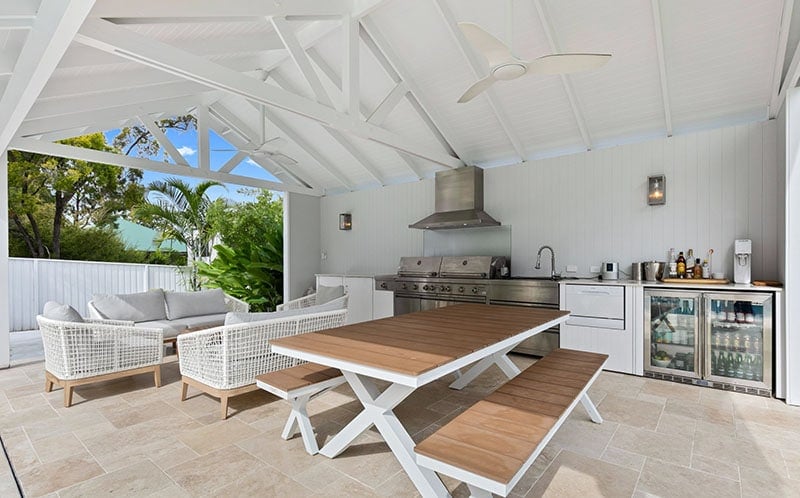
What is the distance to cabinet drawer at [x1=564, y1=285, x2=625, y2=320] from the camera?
433 centimetres

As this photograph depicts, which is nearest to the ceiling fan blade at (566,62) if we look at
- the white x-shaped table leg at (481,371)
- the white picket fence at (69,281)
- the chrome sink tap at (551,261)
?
the white x-shaped table leg at (481,371)

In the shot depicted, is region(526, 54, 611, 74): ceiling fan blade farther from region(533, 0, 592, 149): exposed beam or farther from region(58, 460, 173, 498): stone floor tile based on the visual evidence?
region(58, 460, 173, 498): stone floor tile

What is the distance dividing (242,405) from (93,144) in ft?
31.9

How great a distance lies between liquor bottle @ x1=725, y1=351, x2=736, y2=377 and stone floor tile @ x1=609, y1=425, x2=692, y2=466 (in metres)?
1.52

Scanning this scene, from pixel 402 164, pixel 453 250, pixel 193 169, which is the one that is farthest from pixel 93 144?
pixel 453 250

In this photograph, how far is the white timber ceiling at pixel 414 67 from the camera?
2.94 m

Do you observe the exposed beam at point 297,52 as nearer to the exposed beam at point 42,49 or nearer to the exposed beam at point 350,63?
the exposed beam at point 350,63

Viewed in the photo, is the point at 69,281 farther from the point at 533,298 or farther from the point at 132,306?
the point at 533,298

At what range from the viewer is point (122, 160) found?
5.51 m

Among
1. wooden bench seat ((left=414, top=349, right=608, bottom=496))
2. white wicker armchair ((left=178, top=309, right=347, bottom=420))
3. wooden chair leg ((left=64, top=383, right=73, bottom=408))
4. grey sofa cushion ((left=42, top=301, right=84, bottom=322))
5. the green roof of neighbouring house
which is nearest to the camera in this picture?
wooden bench seat ((left=414, top=349, right=608, bottom=496))

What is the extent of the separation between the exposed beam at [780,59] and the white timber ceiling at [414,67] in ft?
0.05

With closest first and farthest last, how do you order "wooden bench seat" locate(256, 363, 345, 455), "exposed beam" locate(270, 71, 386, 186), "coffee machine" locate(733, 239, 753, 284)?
1. "wooden bench seat" locate(256, 363, 345, 455)
2. "coffee machine" locate(733, 239, 753, 284)
3. "exposed beam" locate(270, 71, 386, 186)

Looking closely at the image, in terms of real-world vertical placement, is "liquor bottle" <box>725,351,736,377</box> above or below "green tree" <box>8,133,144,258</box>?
below

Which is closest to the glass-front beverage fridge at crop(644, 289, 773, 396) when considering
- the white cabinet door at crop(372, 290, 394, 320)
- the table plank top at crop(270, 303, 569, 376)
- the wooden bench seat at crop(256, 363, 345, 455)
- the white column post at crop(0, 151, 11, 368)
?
the table plank top at crop(270, 303, 569, 376)
